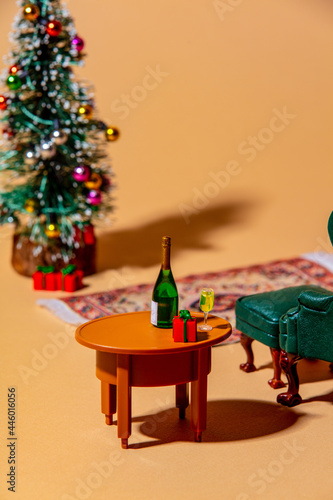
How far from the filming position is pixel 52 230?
19.0ft

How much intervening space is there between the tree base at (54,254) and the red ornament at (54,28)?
4.99ft

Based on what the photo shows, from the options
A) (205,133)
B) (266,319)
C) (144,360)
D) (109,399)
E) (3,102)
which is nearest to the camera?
(144,360)

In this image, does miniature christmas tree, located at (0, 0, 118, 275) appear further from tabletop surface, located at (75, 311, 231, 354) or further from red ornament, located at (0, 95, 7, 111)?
tabletop surface, located at (75, 311, 231, 354)

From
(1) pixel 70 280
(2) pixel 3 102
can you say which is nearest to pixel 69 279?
(1) pixel 70 280

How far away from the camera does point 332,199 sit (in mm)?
7836

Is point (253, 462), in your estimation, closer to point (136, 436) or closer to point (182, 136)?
point (136, 436)

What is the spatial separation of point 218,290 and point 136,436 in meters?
2.32

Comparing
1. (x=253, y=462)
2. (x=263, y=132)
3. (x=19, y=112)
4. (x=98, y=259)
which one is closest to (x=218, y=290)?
(x=98, y=259)

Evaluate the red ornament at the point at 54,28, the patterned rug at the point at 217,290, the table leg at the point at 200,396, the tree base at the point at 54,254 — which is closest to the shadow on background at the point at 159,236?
the tree base at the point at 54,254

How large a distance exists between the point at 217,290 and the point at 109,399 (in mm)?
2305

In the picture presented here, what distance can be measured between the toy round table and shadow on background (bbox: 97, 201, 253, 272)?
289cm

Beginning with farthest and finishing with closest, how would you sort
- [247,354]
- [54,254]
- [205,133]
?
[205,133], [54,254], [247,354]

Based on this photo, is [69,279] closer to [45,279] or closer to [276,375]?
[45,279]

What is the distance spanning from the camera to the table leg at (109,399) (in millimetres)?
3635
